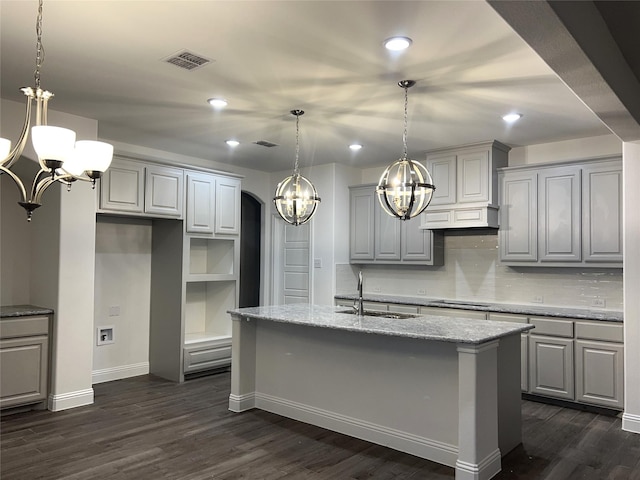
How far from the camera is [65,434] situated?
3887 mm

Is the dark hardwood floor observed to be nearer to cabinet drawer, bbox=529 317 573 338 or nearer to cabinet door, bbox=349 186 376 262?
cabinet drawer, bbox=529 317 573 338

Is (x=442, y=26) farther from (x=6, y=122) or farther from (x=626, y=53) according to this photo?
(x=6, y=122)

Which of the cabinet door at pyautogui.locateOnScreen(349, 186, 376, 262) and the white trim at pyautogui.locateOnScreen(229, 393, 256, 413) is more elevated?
the cabinet door at pyautogui.locateOnScreen(349, 186, 376, 262)

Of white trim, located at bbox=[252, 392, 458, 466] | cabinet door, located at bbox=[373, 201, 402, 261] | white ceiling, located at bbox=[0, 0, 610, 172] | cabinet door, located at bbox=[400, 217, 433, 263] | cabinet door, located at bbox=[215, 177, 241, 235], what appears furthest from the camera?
cabinet door, located at bbox=[373, 201, 402, 261]

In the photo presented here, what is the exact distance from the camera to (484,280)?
584cm

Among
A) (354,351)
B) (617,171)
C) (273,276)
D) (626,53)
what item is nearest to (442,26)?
(626,53)

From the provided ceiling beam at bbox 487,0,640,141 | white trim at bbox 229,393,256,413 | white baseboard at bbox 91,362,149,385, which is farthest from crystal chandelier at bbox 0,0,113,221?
white baseboard at bbox 91,362,149,385

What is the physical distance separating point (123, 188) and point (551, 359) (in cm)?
459

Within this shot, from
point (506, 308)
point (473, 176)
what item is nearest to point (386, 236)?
point (473, 176)

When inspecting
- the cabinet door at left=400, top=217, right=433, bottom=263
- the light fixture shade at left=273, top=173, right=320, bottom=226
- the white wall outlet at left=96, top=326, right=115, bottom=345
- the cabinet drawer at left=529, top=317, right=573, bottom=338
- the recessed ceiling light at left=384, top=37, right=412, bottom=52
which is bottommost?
the white wall outlet at left=96, top=326, right=115, bottom=345

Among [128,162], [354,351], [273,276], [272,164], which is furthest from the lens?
[273,276]

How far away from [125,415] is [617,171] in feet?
16.7

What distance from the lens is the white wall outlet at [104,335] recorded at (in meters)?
5.51

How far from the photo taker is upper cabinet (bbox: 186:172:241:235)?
18.6 ft
